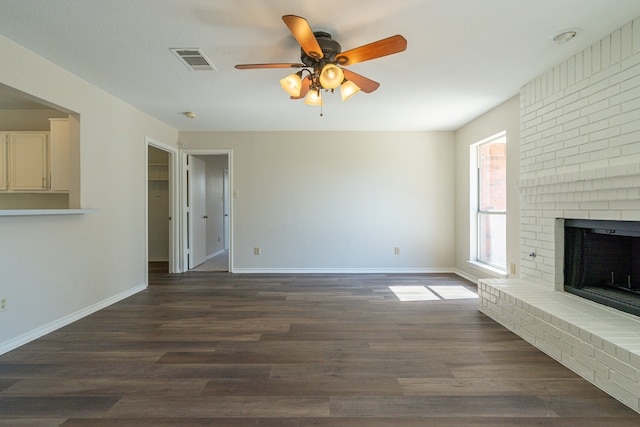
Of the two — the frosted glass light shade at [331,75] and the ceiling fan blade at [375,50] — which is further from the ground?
the ceiling fan blade at [375,50]

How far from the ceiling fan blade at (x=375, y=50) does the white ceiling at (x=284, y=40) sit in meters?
Answer: 0.25

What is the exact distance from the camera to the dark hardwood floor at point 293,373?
1.54 metres

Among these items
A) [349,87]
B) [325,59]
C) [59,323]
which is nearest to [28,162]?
[59,323]

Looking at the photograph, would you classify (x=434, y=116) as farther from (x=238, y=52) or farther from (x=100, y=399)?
(x=100, y=399)

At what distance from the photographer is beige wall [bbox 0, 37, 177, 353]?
2.31 meters

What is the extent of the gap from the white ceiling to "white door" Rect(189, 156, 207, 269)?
1.82 m

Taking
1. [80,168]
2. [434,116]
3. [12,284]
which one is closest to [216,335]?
[12,284]

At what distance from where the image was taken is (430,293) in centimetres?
371

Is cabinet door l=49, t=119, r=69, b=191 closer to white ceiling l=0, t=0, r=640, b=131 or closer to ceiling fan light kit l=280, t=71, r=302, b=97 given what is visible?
white ceiling l=0, t=0, r=640, b=131

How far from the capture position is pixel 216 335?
2506mm

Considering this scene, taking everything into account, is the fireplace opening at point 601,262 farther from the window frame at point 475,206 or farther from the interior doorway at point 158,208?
the interior doorway at point 158,208

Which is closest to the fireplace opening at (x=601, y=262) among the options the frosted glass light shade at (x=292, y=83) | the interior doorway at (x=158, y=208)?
the frosted glass light shade at (x=292, y=83)

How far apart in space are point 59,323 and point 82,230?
883 mm

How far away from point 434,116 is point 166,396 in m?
4.26
